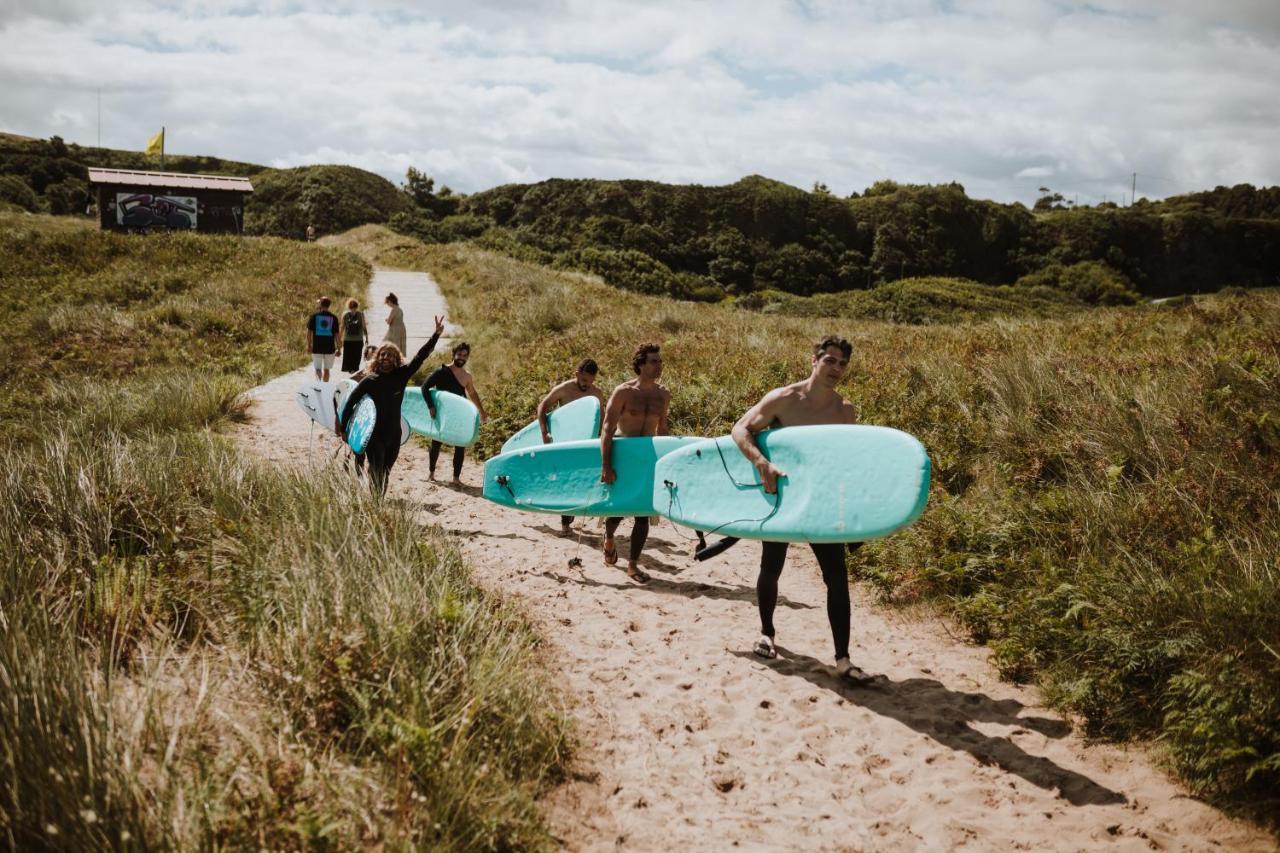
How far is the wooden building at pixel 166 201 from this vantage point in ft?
115

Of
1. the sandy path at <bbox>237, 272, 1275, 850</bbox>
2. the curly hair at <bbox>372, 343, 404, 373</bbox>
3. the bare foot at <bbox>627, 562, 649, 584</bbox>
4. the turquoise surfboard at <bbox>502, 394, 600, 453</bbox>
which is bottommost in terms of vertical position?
the sandy path at <bbox>237, 272, 1275, 850</bbox>

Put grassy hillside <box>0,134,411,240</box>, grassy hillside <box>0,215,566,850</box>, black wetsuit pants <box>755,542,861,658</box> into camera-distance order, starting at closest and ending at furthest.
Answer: grassy hillside <box>0,215,566,850</box> → black wetsuit pants <box>755,542,861,658</box> → grassy hillside <box>0,134,411,240</box>

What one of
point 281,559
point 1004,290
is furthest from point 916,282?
point 281,559

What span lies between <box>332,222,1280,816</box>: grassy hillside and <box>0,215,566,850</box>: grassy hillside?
2.98 metres

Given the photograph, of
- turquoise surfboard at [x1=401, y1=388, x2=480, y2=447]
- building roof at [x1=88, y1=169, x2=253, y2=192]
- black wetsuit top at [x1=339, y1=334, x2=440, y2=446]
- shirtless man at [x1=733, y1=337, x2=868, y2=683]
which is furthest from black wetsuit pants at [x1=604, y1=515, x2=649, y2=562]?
building roof at [x1=88, y1=169, x2=253, y2=192]

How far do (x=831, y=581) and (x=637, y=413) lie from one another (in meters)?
2.43

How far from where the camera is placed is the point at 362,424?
23.5ft

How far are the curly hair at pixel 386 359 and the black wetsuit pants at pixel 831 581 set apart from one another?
3724 mm

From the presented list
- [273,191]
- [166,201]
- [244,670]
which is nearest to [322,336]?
[244,670]

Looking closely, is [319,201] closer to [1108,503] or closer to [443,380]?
[443,380]

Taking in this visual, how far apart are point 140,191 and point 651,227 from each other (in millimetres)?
29060

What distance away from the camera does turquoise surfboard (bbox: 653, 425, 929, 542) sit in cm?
457

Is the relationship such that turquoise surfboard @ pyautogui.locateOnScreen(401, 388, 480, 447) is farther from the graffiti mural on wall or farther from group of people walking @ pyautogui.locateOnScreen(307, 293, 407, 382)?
the graffiti mural on wall

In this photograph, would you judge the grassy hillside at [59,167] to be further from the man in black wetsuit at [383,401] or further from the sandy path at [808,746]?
the sandy path at [808,746]
